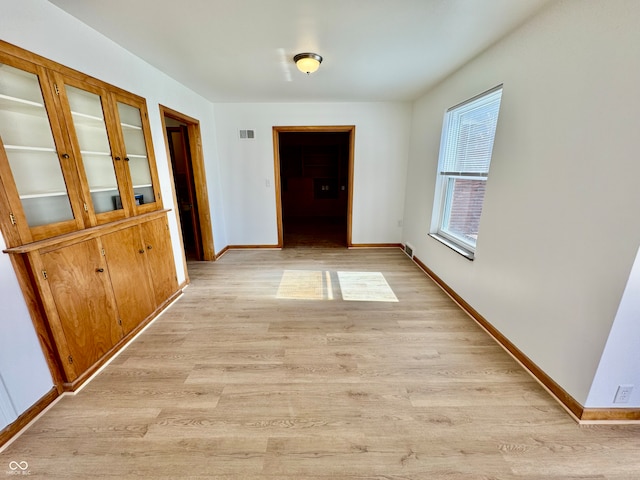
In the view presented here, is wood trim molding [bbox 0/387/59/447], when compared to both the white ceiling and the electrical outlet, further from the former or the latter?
the electrical outlet

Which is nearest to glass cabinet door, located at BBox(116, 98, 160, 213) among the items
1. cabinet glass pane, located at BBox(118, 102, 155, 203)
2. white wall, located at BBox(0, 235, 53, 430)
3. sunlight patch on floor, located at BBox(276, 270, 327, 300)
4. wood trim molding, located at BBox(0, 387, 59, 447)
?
cabinet glass pane, located at BBox(118, 102, 155, 203)

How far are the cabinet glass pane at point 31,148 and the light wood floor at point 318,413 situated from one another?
1.21 metres

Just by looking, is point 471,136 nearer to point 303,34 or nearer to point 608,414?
point 303,34

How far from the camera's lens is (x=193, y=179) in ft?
12.0

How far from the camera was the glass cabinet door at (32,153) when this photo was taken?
1371mm

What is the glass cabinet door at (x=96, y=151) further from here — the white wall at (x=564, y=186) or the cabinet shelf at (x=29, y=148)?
the white wall at (x=564, y=186)

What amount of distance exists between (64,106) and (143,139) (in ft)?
2.55

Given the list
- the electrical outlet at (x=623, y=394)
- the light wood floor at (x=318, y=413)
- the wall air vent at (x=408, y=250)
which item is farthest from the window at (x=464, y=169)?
the electrical outlet at (x=623, y=394)

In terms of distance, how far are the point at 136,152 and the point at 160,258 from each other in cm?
104

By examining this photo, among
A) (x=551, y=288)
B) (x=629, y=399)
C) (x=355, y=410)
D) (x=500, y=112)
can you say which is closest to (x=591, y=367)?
(x=629, y=399)

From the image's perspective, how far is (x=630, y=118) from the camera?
118 centimetres

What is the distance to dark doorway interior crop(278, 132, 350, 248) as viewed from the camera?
6918mm

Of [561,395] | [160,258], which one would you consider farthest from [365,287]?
[160,258]

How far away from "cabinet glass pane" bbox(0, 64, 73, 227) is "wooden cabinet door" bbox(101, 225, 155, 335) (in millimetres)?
400
